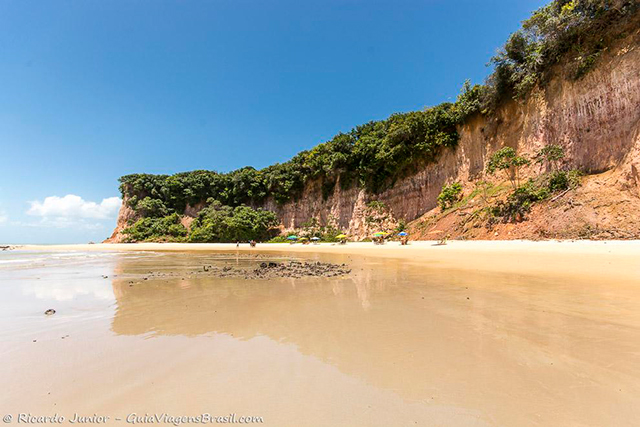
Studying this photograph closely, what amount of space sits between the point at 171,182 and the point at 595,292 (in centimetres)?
6207

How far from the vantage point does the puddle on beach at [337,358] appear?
218 centimetres

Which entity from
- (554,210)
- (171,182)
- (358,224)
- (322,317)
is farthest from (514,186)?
(171,182)

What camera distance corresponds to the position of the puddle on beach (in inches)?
85.7

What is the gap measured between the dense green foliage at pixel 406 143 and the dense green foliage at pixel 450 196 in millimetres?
4346

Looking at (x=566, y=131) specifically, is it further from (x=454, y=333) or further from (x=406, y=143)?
(x=454, y=333)

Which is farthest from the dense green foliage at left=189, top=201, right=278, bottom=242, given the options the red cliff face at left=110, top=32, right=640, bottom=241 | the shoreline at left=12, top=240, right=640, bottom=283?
the shoreline at left=12, top=240, right=640, bottom=283

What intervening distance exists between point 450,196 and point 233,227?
107ft

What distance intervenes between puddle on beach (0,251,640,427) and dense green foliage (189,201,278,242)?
40673mm

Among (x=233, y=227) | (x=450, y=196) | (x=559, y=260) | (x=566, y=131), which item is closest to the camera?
(x=559, y=260)

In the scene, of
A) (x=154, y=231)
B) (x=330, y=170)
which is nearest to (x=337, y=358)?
(x=330, y=170)

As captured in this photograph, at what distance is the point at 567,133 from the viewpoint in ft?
72.2

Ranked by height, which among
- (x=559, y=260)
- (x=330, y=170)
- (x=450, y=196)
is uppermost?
(x=330, y=170)

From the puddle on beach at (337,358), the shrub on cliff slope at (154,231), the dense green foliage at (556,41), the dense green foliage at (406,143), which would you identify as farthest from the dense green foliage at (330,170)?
the puddle on beach at (337,358)

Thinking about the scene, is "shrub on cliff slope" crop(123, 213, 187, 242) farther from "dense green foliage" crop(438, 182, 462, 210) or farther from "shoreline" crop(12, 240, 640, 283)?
"shoreline" crop(12, 240, 640, 283)
